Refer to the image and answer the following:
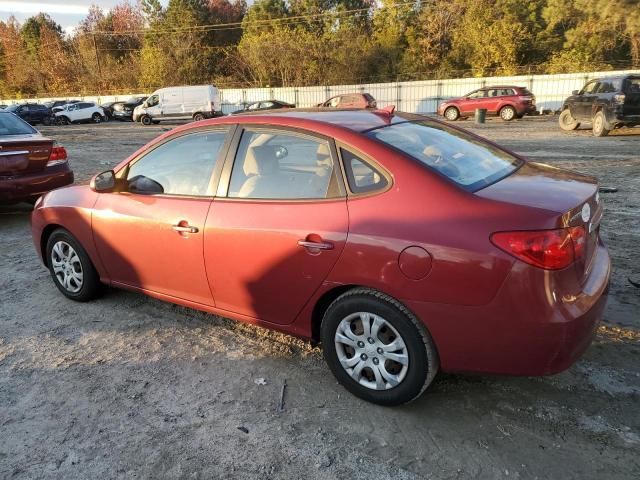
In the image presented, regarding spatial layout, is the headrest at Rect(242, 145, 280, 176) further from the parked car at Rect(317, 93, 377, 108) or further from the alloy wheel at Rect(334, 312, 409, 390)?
the parked car at Rect(317, 93, 377, 108)

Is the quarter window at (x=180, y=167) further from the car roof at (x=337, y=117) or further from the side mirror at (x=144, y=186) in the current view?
the car roof at (x=337, y=117)

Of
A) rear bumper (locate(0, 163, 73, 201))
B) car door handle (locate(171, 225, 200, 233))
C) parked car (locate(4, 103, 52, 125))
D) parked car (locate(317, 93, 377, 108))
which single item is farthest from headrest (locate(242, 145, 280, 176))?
parked car (locate(4, 103, 52, 125))

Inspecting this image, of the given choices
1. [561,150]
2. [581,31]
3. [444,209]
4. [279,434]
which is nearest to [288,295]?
[279,434]

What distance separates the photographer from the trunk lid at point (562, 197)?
2.56 metres

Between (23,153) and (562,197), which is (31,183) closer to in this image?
(23,153)

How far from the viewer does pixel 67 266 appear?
4496 millimetres

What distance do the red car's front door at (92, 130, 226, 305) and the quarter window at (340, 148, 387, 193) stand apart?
101 centimetres

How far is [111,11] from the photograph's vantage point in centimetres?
6575

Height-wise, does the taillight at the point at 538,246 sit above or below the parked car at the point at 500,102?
below

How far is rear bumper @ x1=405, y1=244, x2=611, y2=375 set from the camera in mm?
2432

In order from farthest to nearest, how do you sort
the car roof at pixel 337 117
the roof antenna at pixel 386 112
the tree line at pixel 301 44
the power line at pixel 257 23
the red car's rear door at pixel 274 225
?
the power line at pixel 257 23 → the tree line at pixel 301 44 → the roof antenna at pixel 386 112 → the car roof at pixel 337 117 → the red car's rear door at pixel 274 225

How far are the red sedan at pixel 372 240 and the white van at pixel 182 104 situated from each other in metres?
28.6

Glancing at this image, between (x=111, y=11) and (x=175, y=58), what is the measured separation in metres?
20.3

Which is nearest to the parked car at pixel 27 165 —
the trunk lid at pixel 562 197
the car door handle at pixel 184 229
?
the car door handle at pixel 184 229
